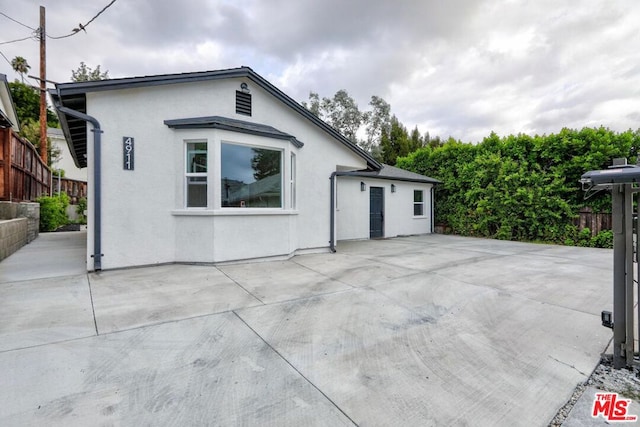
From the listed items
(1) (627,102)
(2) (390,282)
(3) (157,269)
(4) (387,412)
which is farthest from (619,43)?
(3) (157,269)

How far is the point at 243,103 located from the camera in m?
7.01

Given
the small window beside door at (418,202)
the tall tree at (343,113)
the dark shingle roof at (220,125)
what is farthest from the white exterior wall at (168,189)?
the tall tree at (343,113)

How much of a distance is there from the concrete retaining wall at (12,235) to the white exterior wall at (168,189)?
2.55m

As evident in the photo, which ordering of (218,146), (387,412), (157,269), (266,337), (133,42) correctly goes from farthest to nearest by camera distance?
1. (133,42)
2. (218,146)
3. (157,269)
4. (266,337)
5. (387,412)

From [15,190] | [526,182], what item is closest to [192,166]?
[15,190]

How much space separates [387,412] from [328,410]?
1.28ft

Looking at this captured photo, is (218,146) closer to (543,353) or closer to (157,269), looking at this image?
(157,269)

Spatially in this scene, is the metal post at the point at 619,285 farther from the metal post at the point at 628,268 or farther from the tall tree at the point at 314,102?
the tall tree at the point at 314,102

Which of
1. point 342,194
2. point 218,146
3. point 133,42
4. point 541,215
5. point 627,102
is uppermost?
point 133,42

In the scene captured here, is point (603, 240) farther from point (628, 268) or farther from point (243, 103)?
point (243, 103)

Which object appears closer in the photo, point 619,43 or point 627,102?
point 619,43

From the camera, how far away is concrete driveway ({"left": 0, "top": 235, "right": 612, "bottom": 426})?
188 cm

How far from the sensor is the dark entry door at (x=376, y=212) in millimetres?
12086

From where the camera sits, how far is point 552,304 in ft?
13.3
